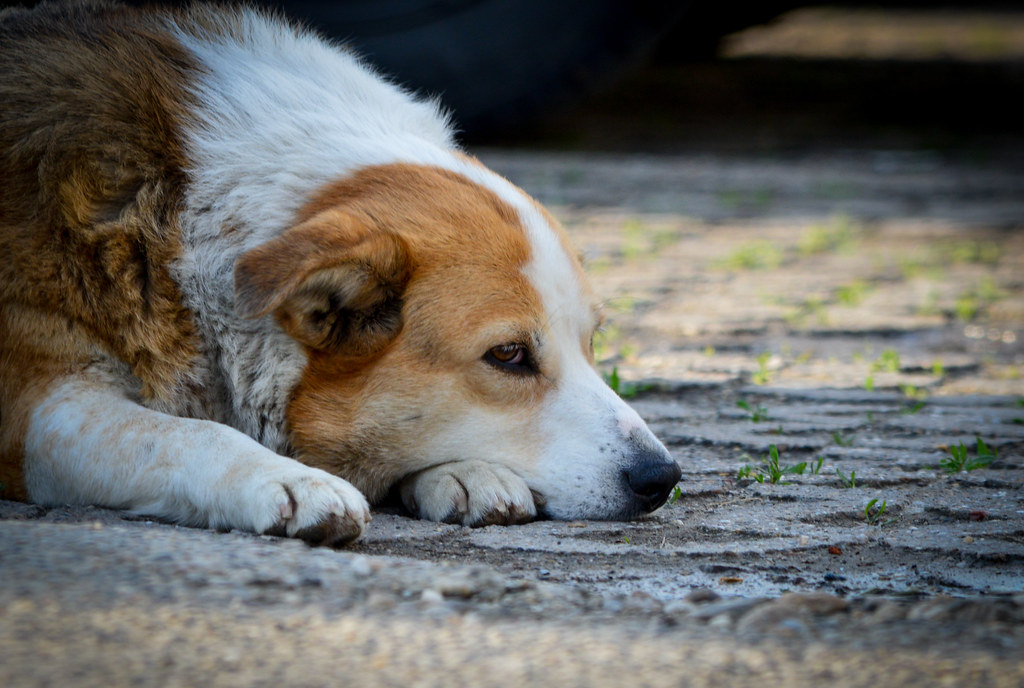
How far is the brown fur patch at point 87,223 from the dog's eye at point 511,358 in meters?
0.79

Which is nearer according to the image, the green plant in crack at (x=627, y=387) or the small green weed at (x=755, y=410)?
the small green weed at (x=755, y=410)

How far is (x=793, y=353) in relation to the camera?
15.5 ft

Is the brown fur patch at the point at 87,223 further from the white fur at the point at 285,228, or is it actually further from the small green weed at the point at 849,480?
the small green weed at the point at 849,480

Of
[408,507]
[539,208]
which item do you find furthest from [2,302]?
[539,208]

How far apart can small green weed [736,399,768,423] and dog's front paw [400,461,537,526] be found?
1241 mm

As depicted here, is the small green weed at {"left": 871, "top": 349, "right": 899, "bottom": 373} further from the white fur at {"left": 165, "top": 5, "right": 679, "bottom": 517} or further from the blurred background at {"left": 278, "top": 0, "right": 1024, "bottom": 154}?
the blurred background at {"left": 278, "top": 0, "right": 1024, "bottom": 154}

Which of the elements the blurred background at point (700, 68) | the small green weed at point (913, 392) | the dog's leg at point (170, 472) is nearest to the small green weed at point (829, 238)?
the blurred background at point (700, 68)

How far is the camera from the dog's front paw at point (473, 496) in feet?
9.00

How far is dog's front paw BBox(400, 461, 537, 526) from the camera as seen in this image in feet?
9.00

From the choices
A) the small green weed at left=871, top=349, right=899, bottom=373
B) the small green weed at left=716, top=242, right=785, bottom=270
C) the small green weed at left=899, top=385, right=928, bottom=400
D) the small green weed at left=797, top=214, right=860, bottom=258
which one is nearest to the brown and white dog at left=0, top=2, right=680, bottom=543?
the small green weed at left=899, top=385, right=928, bottom=400

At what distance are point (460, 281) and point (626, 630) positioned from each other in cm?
119

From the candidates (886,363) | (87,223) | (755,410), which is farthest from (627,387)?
(87,223)

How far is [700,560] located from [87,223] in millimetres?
1775

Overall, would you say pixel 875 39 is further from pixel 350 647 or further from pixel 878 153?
pixel 350 647
